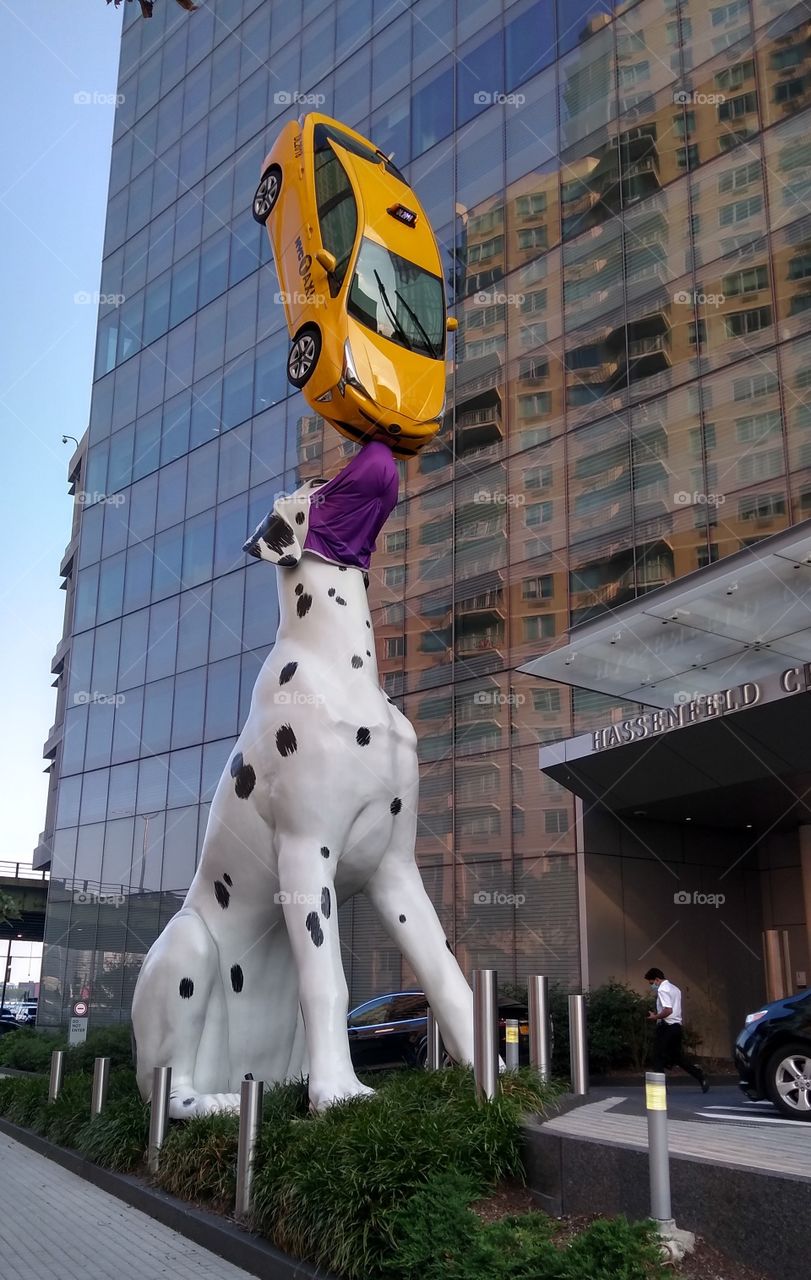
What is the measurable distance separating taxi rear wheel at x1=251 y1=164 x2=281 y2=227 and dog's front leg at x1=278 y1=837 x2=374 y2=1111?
426 cm

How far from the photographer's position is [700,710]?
1473cm

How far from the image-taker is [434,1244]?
4.75 metres

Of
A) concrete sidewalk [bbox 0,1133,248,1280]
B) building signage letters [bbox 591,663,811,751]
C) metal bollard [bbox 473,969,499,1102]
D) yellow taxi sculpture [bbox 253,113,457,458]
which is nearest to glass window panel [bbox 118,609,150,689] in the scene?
building signage letters [bbox 591,663,811,751]

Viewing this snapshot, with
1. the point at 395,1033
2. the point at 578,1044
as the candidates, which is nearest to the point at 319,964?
the point at 578,1044

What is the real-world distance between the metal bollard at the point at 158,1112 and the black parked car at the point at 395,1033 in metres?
7.48

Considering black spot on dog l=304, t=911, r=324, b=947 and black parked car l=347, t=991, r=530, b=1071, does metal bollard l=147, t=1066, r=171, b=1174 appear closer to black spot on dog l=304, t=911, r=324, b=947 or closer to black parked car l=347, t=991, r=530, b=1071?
black spot on dog l=304, t=911, r=324, b=947

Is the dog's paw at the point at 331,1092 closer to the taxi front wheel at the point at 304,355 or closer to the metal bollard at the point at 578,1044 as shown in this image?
the metal bollard at the point at 578,1044

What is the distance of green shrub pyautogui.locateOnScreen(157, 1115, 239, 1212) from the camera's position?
666 cm

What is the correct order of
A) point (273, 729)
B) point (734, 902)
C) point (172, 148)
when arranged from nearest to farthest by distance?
point (273, 729)
point (734, 902)
point (172, 148)

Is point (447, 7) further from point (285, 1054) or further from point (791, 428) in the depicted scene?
point (285, 1054)

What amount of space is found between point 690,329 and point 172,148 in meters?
23.1

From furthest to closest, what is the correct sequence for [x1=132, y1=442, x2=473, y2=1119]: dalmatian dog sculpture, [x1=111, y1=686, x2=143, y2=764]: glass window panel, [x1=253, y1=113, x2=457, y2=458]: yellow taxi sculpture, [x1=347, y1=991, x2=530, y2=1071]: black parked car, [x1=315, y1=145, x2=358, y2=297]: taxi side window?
[x1=111, y1=686, x2=143, y2=764]: glass window panel
[x1=347, y1=991, x2=530, y2=1071]: black parked car
[x1=315, y1=145, x2=358, y2=297]: taxi side window
[x1=253, y1=113, x2=457, y2=458]: yellow taxi sculpture
[x1=132, y1=442, x2=473, y2=1119]: dalmatian dog sculpture

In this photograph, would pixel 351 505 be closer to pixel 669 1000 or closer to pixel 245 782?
pixel 245 782

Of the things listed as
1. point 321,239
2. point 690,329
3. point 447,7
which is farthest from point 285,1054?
point 447,7
